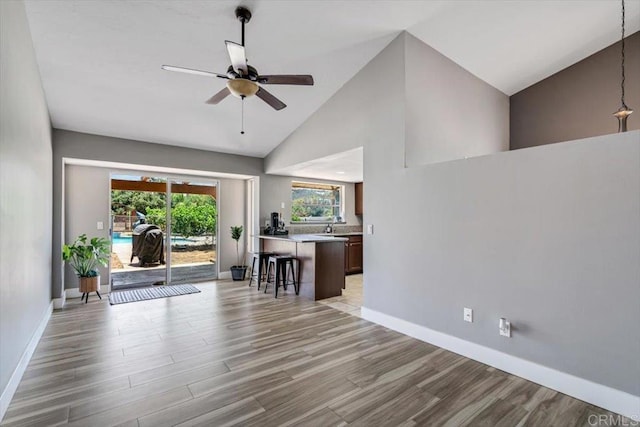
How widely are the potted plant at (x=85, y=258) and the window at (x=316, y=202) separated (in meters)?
3.63

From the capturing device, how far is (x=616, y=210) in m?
2.12

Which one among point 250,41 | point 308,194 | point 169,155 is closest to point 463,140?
point 250,41

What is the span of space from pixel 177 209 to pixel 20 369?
152 inches

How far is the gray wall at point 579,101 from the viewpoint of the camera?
3.99 m

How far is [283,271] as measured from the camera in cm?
544

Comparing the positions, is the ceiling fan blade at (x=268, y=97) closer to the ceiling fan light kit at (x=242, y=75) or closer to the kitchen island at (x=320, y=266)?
the ceiling fan light kit at (x=242, y=75)

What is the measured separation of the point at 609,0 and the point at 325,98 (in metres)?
3.36

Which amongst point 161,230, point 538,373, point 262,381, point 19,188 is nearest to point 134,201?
point 161,230

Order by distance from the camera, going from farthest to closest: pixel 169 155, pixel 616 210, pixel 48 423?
pixel 169 155 < pixel 616 210 < pixel 48 423

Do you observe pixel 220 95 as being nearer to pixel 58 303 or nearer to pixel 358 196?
pixel 58 303

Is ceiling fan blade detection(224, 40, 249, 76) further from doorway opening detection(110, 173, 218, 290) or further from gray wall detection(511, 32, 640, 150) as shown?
gray wall detection(511, 32, 640, 150)

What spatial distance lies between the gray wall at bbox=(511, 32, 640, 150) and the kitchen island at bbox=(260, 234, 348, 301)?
11.6 ft

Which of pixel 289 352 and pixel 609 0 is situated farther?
pixel 609 0

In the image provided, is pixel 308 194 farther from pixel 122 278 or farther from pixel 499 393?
pixel 499 393
